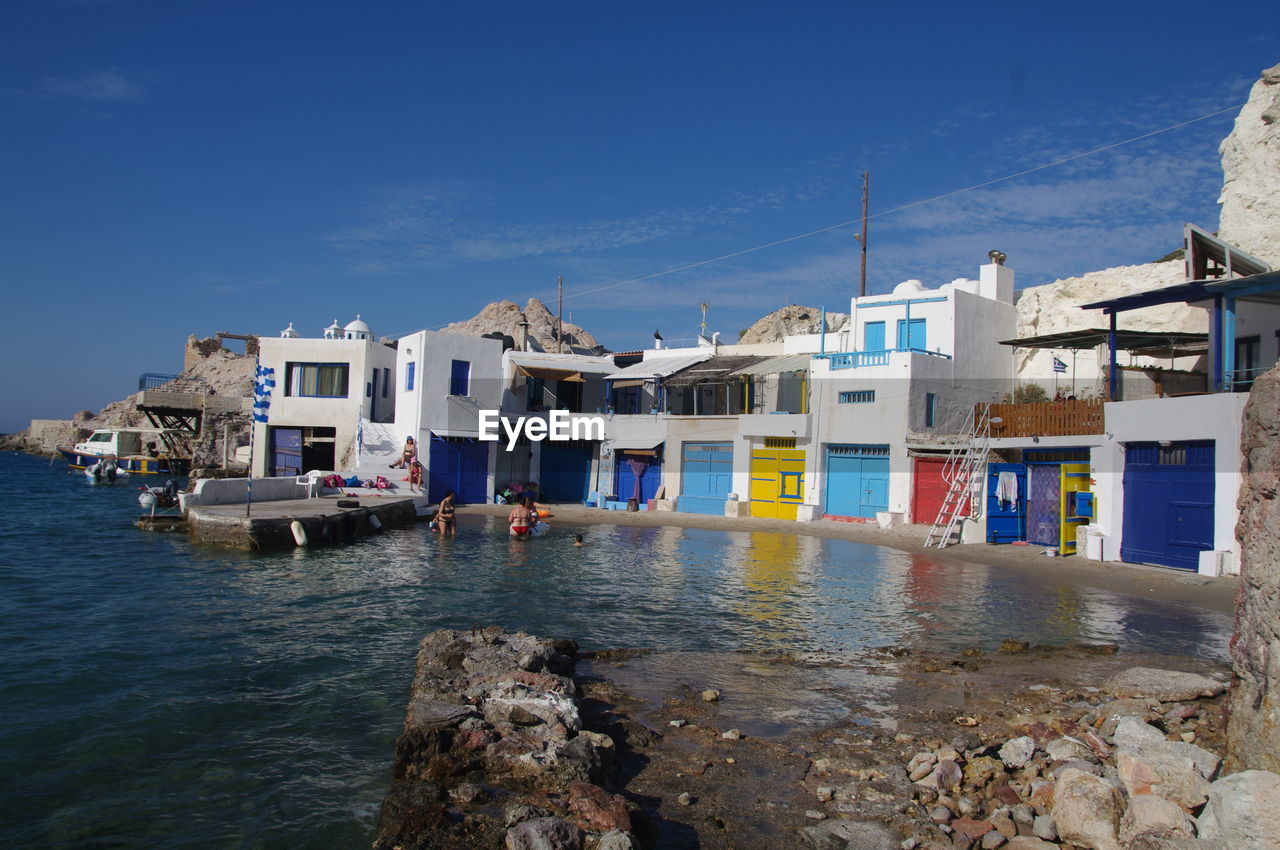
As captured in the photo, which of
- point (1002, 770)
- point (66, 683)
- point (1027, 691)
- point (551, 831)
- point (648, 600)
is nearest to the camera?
point (551, 831)

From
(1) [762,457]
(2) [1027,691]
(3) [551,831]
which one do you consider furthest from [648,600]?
(1) [762,457]

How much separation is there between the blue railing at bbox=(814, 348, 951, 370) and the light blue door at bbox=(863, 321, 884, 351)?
107 inches

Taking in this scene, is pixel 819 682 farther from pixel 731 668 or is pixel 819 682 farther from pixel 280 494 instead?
pixel 280 494

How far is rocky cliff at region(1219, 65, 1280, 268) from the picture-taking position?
28469 mm

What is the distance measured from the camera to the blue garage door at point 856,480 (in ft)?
101

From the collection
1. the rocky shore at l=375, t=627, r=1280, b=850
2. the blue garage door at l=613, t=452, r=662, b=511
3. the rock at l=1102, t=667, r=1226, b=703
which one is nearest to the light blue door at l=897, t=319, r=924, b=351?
the blue garage door at l=613, t=452, r=662, b=511

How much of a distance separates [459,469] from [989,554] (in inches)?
913

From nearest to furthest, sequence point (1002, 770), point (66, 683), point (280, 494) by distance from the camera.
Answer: point (1002, 770), point (66, 683), point (280, 494)

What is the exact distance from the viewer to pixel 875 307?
3531 centimetres

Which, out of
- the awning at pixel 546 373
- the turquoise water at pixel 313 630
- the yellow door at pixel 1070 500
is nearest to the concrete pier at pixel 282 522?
the turquoise water at pixel 313 630

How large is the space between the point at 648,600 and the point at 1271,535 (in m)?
12.1

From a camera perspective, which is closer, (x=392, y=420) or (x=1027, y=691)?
(x=1027, y=691)

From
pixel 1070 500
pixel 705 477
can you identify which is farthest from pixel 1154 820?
pixel 705 477

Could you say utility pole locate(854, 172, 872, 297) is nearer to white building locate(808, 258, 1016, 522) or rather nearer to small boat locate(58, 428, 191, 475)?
white building locate(808, 258, 1016, 522)
